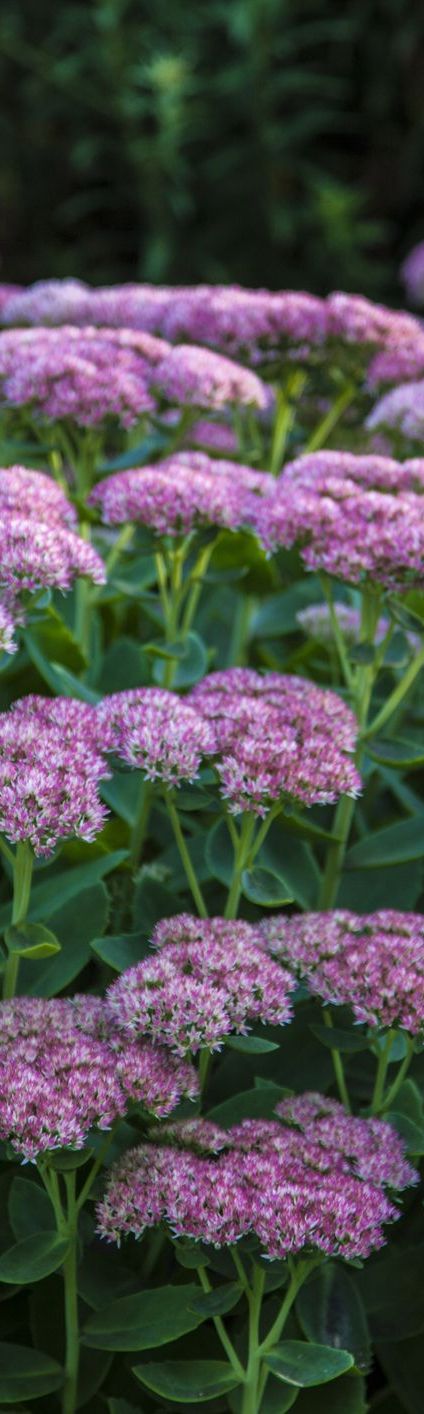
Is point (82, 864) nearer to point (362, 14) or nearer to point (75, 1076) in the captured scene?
point (75, 1076)

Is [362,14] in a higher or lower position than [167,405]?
higher

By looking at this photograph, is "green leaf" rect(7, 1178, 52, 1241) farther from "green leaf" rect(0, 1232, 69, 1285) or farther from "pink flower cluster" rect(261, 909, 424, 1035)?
"pink flower cluster" rect(261, 909, 424, 1035)

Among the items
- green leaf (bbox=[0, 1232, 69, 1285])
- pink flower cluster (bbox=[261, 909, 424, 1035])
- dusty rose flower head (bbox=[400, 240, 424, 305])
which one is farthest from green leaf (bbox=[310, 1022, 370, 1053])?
dusty rose flower head (bbox=[400, 240, 424, 305])

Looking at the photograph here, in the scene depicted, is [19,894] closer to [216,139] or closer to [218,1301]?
[218,1301]

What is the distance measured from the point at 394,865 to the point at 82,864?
30cm

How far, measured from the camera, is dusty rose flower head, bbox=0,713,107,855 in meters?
1.03

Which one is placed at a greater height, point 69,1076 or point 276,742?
point 276,742

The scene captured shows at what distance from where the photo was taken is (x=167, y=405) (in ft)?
5.95

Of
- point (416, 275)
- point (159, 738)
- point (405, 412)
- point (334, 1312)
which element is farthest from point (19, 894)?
point (416, 275)

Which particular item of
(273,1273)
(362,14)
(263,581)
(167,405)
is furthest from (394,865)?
(362,14)

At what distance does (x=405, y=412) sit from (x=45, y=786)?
3.21 ft

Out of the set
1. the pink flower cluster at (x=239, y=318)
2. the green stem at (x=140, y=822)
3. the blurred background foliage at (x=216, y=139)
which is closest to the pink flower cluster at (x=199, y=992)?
the green stem at (x=140, y=822)

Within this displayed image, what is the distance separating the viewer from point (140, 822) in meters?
1.45

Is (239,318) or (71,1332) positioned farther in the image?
(239,318)
